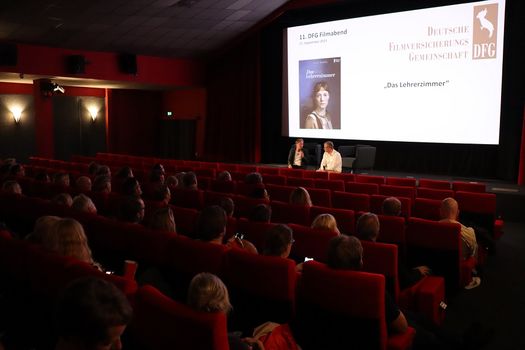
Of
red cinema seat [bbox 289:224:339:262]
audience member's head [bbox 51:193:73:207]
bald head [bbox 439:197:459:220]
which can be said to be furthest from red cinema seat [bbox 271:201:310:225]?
audience member's head [bbox 51:193:73:207]

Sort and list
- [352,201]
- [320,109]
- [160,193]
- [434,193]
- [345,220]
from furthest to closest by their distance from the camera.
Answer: [320,109], [434,193], [352,201], [160,193], [345,220]

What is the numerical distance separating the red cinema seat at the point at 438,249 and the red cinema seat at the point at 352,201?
134 cm

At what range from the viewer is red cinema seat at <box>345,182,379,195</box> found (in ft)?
20.7

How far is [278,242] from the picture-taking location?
9.86ft

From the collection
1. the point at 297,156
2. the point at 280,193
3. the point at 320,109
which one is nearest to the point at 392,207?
the point at 280,193

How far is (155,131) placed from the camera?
16594 mm

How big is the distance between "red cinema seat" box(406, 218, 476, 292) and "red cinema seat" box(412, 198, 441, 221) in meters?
1.13

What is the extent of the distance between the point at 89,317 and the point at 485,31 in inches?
379

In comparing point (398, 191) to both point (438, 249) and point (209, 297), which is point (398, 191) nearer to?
point (438, 249)

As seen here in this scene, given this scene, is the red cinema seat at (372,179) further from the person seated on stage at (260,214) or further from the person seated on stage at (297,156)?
the person seated on stage at (260,214)

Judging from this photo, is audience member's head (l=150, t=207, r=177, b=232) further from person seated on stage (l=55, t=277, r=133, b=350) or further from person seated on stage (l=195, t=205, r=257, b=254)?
person seated on stage (l=55, t=277, r=133, b=350)

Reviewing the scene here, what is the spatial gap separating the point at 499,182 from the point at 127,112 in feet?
36.4

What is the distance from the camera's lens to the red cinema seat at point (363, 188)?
6.29 m

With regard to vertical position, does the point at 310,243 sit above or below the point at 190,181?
below
